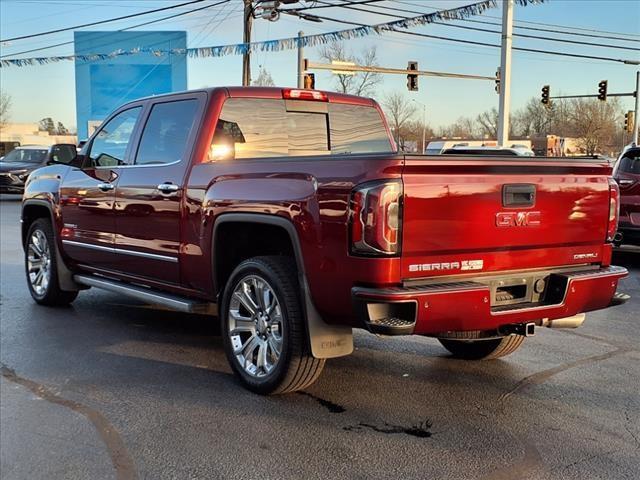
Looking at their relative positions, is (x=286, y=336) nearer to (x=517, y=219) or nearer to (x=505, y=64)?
(x=517, y=219)

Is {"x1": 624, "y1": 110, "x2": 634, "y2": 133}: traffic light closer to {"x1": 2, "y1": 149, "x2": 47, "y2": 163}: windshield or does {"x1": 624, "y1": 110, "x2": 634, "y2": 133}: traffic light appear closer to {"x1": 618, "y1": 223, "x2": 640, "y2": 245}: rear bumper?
{"x1": 2, "y1": 149, "x2": 47, "y2": 163}: windshield

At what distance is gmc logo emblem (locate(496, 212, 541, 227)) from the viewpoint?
12.6 feet

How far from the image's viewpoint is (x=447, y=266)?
12.2ft

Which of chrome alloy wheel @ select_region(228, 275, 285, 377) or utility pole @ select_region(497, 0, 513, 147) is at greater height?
utility pole @ select_region(497, 0, 513, 147)

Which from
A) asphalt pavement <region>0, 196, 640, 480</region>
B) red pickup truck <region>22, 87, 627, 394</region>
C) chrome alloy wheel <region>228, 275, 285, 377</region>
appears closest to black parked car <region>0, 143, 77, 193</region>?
red pickup truck <region>22, 87, 627, 394</region>

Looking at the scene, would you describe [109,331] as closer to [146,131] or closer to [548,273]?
[146,131]

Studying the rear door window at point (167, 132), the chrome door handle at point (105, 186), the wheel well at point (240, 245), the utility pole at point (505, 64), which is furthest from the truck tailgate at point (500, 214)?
the utility pole at point (505, 64)

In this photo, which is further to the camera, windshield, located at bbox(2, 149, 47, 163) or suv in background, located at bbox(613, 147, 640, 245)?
windshield, located at bbox(2, 149, 47, 163)

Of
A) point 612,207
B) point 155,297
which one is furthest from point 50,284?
point 612,207

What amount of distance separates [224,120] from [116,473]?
2744mm

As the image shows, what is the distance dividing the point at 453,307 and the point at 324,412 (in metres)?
1.09

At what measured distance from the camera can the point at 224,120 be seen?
16.6 feet

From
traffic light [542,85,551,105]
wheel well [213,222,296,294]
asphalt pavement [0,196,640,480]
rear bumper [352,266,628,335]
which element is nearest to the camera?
asphalt pavement [0,196,640,480]

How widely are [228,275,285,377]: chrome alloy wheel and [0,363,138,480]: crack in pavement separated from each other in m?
0.98
